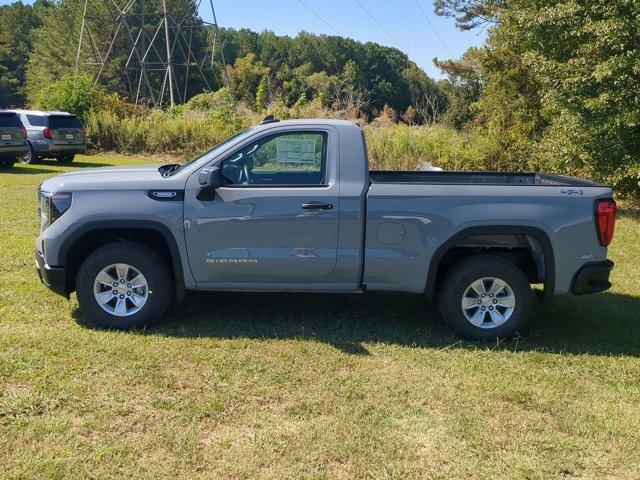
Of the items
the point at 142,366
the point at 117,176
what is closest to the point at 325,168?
the point at 117,176

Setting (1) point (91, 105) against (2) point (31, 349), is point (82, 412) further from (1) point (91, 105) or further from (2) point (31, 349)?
(1) point (91, 105)

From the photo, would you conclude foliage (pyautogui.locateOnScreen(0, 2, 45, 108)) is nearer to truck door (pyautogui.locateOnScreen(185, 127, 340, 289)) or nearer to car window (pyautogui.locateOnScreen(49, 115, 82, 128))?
car window (pyautogui.locateOnScreen(49, 115, 82, 128))

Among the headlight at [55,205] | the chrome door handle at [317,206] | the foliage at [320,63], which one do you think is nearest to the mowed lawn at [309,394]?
the headlight at [55,205]

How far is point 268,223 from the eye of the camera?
4922mm

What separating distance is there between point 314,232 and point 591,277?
2329 mm

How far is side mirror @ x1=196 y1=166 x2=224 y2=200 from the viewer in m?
4.77

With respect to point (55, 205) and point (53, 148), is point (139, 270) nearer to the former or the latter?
point (55, 205)

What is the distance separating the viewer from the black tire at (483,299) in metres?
5.04

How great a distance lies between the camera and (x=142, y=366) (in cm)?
434

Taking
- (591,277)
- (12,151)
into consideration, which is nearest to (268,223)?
(591,277)

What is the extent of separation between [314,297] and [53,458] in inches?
132

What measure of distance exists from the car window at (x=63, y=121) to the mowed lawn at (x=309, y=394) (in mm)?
14950

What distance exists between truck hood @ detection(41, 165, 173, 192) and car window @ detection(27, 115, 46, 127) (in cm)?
1565

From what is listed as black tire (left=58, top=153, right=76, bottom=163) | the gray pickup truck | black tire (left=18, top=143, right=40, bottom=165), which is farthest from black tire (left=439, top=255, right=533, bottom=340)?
black tire (left=58, top=153, right=76, bottom=163)
